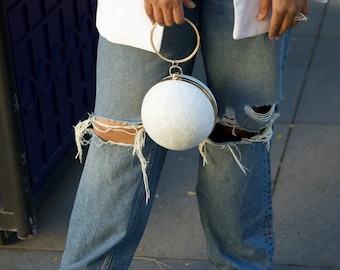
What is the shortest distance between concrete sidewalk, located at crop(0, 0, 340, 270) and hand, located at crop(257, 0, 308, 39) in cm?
122

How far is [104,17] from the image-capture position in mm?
2271

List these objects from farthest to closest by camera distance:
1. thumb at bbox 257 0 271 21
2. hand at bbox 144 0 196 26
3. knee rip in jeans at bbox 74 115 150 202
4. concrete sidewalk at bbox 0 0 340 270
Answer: concrete sidewalk at bbox 0 0 340 270
knee rip in jeans at bbox 74 115 150 202
thumb at bbox 257 0 271 21
hand at bbox 144 0 196 26

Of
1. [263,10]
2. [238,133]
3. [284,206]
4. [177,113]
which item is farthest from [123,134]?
[284,206]

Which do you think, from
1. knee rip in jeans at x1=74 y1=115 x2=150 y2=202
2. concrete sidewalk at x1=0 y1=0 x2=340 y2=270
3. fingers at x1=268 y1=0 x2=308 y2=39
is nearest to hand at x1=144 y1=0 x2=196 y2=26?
fingers at x1=268 y1=0 x2=308 y2=39

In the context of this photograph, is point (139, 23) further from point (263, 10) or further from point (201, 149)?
point (201, 149)

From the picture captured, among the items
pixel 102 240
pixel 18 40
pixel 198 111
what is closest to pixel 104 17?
pixel 198 111

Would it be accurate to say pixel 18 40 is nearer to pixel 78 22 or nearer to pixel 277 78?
pixel 78 22

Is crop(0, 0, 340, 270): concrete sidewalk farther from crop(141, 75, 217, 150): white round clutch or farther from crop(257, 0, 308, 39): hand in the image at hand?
crop(257, 0, 308, 39): hand

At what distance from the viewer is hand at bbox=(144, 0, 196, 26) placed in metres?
2.12

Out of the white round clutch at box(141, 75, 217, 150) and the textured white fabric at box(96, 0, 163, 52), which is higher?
the textured white fabric at box(96, 0, 163, 52)

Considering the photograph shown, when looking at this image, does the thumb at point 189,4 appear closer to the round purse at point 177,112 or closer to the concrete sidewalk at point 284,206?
the round purse at point 177,112

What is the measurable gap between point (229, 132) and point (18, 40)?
1.03 meters

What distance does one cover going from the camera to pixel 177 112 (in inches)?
85.3

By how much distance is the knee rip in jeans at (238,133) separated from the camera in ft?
8.01
